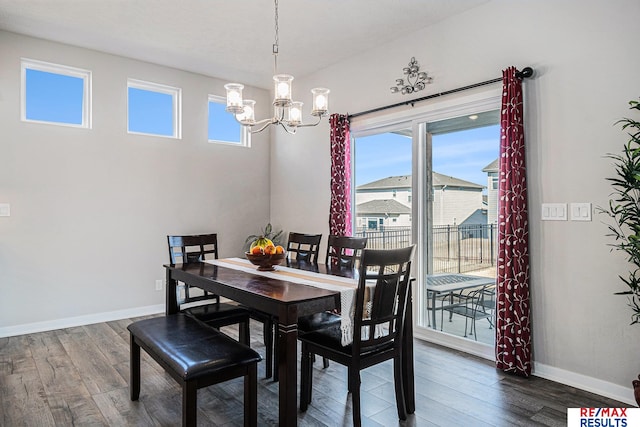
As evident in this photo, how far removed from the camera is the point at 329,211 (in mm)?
4855

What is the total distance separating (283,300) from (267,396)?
101 cm

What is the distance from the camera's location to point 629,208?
2498 mm

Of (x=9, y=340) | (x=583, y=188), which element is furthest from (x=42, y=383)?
(x=583, y=188)

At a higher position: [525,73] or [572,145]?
[525,73]

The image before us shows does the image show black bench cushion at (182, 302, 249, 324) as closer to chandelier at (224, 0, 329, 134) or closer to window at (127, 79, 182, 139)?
chandelier at (224, 0, 329, 134)

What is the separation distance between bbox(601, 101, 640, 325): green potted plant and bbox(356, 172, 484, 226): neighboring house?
1.01 meters

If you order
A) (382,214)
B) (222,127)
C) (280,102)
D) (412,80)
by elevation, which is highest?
(412,80)

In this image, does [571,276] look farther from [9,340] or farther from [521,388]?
[9,340]

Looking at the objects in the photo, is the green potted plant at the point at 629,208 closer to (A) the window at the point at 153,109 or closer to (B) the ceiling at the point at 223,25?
(B) the ceiling at the point at 223,25

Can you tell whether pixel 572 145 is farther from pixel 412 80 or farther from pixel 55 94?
pixel 55 94

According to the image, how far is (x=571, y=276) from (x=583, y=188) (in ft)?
2.06

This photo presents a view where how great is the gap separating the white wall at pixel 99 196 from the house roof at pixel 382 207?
1883 mm

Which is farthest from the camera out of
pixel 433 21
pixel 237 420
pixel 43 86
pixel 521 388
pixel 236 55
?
pixel 236 55

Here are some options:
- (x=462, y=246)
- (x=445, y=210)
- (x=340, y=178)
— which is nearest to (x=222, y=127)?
(x=340, y=178)
